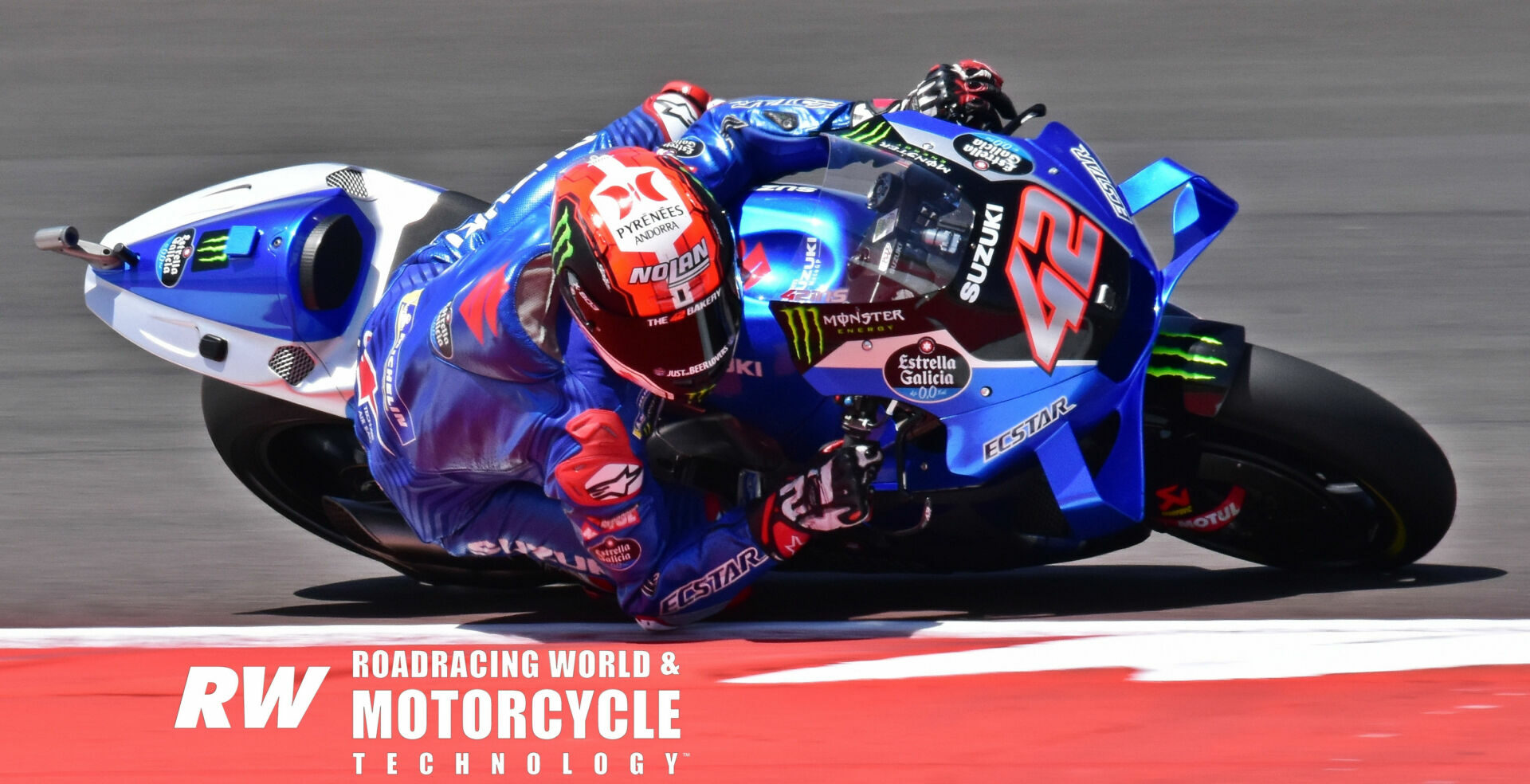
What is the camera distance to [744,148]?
3613mm

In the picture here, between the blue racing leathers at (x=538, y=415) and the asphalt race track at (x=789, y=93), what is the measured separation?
45 cm

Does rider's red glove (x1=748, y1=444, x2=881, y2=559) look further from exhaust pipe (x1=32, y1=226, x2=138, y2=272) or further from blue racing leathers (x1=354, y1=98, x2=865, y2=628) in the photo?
exhaust pipe (x1=32, y1=226, x2=138, y2=272)

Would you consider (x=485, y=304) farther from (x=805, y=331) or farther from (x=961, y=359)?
(x=961, y=359)

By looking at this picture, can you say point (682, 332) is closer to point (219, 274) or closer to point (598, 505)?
point (598, 505)

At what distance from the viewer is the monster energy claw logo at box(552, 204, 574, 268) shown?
3.12 meters

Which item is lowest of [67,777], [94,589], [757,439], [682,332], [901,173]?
[94,589]

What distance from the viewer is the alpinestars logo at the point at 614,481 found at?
131 inches

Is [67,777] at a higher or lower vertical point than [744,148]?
lower

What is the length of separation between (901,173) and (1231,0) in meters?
4.01

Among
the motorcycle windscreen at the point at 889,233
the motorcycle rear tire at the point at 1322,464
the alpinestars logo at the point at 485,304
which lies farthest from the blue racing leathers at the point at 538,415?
the motorcycle rear tire at the point at 1322,464

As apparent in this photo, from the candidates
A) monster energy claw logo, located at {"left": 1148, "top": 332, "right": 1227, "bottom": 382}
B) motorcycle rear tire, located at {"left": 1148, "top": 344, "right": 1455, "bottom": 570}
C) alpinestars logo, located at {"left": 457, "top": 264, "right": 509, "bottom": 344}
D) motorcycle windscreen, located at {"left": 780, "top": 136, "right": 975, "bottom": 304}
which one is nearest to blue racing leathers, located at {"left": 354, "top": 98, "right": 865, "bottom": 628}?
alpinestars logo, located at {"left": 457, "top": 264, "right": 509, "bottom": 344}

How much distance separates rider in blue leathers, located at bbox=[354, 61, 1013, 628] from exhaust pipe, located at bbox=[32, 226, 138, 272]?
2.13 ft

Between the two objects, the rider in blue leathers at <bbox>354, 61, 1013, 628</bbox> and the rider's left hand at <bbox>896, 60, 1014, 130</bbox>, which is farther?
the rider's left hand at <bbox>896, 60, 1014, 130</bbox>

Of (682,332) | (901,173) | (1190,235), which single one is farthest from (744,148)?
(1190,235)
